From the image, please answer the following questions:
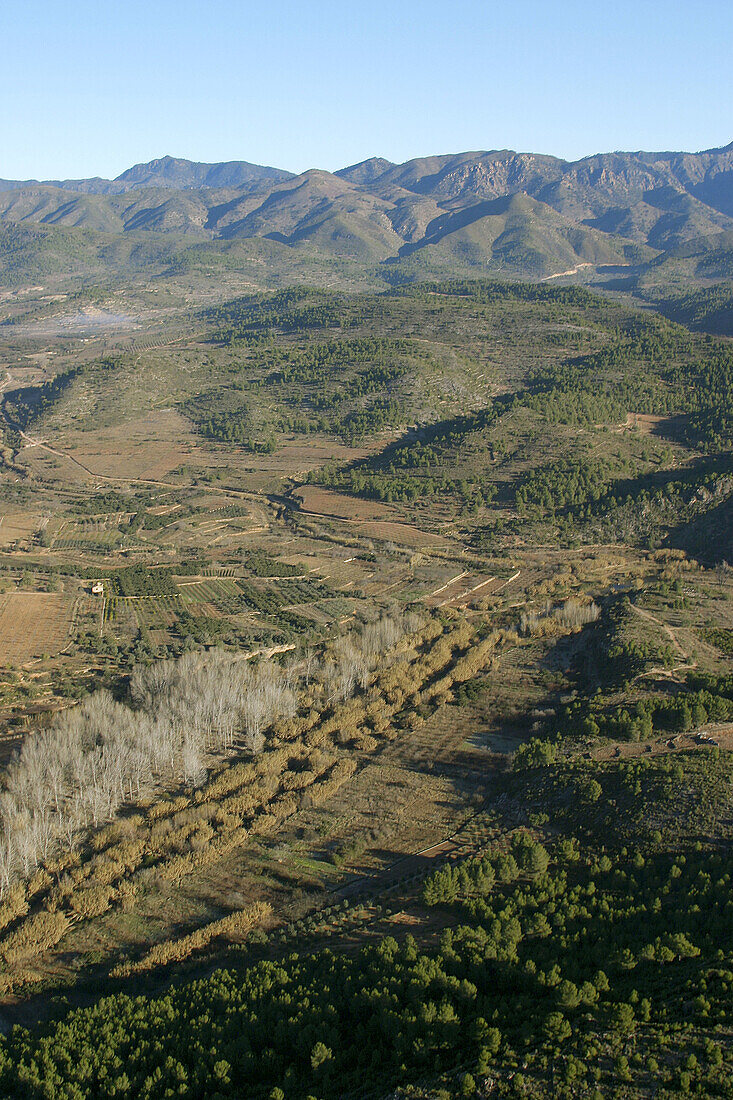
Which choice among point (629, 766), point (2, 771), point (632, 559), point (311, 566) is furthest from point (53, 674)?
point (632, 559)

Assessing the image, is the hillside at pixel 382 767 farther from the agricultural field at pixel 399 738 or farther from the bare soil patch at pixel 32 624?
the bare soil patch at pixel 32 624

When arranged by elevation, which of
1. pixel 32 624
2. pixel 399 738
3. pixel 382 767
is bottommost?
pixel 382 767

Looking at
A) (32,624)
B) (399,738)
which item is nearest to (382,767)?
(399,738)

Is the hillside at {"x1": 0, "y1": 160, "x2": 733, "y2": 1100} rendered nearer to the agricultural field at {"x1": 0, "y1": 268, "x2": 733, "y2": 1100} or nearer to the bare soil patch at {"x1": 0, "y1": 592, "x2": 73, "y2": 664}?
the agricultural field at {"x1": 0, "y1": 268, "x2": 733, "y2": 1100}

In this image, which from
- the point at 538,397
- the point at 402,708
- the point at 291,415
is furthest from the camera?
the point at 291,415

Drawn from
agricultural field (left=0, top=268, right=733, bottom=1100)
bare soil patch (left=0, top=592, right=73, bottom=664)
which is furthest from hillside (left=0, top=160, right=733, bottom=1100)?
bare soil patch (left=0, top=592, right=73, bottom=664)

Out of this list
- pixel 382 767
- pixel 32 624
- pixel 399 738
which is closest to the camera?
pixel 382 767

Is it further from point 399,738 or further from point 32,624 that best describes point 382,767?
point 32,624

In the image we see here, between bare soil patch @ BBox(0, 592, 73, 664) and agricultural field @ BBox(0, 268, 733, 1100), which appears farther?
bare soil patch @ BBox(0, 592, 73, 664)

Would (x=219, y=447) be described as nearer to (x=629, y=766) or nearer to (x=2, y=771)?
(x=2, y=771)

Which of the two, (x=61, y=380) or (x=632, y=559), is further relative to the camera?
(x=61, y=380)

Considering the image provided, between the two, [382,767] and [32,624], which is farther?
[32,624]
